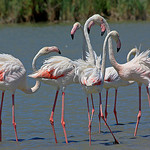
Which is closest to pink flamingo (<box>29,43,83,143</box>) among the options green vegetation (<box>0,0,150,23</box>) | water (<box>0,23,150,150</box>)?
water (<box>0,23,150,150</box>)

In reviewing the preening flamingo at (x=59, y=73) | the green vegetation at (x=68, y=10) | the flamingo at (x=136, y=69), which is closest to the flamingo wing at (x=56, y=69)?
the preening flamingo at (x=59, y=73)

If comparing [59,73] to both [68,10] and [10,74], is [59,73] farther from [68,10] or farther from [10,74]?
[68,10]

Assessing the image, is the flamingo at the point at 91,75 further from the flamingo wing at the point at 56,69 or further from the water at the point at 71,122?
the water at the point at 71,122

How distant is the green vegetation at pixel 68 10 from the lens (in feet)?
85.5

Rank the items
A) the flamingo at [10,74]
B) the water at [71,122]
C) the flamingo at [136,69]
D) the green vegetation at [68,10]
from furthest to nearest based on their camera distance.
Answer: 1. the green vegetation at [68,10]
2. the flamingo at [136,69]
3. the flamingo at [10,74]
4. the water at [71,122]

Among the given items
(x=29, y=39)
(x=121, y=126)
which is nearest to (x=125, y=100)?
(x=121, y=126)

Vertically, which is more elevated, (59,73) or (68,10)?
(59,73)

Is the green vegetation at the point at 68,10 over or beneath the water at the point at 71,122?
over

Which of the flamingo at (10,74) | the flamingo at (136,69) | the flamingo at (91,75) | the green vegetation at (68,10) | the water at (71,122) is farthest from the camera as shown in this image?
the green vegetation at (68,10)

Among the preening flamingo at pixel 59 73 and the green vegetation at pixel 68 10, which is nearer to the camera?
the preening flamingo at pixel 59 73

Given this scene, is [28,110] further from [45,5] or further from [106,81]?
[45,5]

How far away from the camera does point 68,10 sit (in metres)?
26.8

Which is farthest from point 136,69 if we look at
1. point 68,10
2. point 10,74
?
point 68,10

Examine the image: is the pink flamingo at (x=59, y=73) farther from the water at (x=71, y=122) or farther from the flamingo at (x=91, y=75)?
the water at (x=71, y=122)
